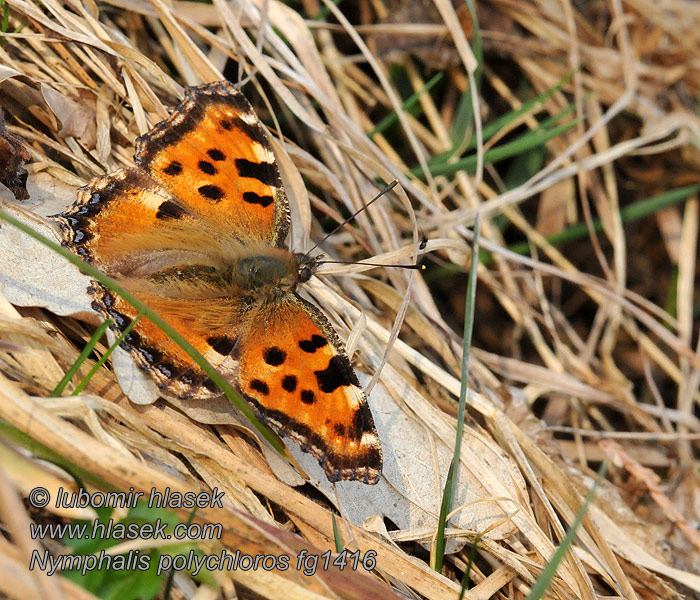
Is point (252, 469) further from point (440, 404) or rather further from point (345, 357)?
point (440, 404)

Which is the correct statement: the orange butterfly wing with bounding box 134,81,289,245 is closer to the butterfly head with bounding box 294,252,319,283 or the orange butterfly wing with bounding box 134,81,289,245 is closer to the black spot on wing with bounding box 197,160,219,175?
the black spot on wing with bounding box 197,160,219,175

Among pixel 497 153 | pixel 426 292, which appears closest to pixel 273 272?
pixel 426 292

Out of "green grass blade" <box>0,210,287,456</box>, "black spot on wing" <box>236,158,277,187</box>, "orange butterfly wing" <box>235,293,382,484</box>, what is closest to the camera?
"green grass blade" <box>0,210,287,456</box>

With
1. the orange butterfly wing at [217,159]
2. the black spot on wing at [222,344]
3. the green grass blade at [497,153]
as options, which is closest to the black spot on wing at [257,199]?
the orange butterfly wing at [217,159]

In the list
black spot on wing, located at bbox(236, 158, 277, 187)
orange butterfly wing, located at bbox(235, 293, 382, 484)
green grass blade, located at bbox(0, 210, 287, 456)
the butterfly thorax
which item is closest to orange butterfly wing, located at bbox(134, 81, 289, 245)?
black spot on wing, located at bbox(236, 158, 277, 187)

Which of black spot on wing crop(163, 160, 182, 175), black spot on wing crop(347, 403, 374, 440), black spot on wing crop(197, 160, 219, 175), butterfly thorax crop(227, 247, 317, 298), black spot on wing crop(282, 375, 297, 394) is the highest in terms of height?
black spot on wing crop(197, 160, 219, 175)

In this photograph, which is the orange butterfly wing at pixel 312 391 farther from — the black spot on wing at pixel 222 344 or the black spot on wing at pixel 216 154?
the black spot on wing at pixel 216 154
